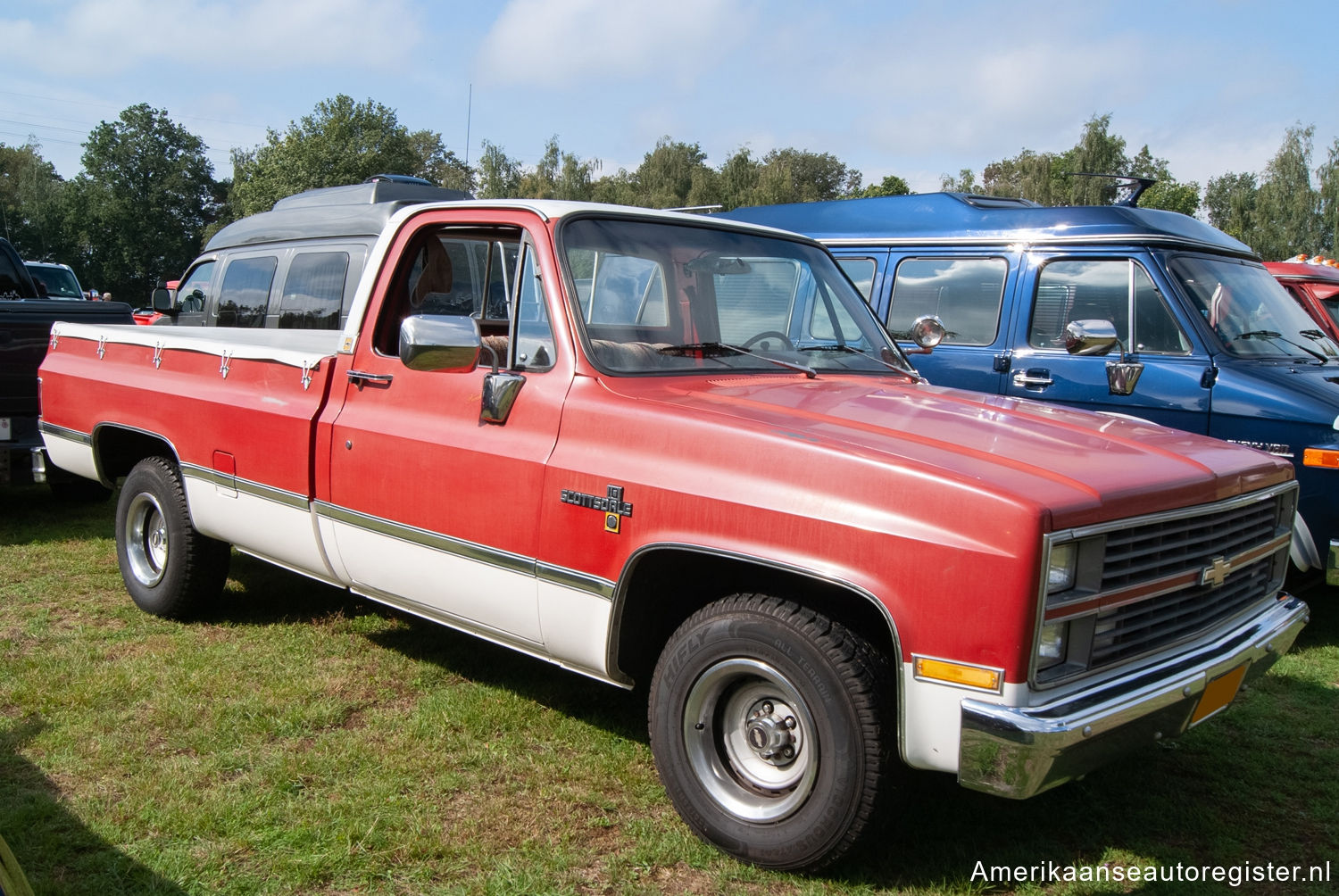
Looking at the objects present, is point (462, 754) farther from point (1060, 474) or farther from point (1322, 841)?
point (1322, 841)

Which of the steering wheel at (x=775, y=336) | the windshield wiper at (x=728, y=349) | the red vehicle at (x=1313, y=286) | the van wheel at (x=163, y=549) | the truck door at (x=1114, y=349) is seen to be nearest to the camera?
the windshield wiper at (x=728, y=349)

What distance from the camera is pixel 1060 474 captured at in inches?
104

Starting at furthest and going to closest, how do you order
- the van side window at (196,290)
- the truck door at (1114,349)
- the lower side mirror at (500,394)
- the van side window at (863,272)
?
1. the van side window at (196,290)
2. the van side window at (863,272)
3. the truck door at (1114,349)
4. the lower side mirror at (500,394)

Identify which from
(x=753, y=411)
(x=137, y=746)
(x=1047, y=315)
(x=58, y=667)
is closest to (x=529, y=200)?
(x=753, y=411)

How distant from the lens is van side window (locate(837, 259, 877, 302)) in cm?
752

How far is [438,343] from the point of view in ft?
11.1

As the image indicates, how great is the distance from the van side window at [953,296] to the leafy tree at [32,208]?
71.7 m

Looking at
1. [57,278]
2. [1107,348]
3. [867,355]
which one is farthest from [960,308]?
[57,278]

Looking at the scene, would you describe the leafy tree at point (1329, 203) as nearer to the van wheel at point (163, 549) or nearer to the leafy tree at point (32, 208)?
the van wheel at point (163, 549)

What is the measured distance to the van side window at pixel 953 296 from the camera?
22.5 ft

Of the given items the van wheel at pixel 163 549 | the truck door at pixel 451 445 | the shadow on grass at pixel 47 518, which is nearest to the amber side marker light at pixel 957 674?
the truck door at pixel 451 445

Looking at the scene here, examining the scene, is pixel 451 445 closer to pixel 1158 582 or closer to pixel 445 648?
pixel 445 648

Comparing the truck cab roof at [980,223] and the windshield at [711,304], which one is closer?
the windshield at [711,304]

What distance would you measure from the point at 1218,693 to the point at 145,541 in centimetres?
505
